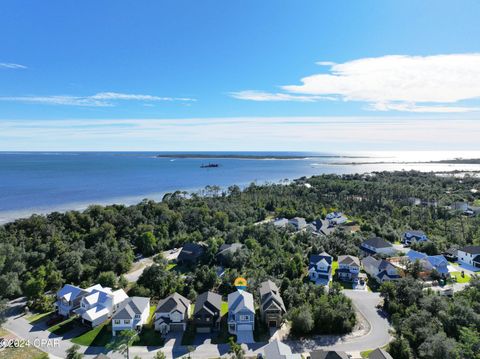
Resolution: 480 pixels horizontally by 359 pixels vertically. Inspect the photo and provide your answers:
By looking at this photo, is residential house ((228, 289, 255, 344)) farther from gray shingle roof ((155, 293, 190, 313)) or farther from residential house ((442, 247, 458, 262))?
residential house ((442, 247, 458, 262))

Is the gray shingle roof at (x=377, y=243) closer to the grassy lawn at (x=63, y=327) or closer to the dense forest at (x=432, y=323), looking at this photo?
the dense forest at (x=432, y=323)

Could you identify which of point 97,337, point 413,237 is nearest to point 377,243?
point 413,237

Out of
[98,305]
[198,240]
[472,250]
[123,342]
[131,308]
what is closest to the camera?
[123,342]

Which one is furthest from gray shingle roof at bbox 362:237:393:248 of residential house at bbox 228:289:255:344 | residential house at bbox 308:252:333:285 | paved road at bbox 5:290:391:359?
residential house at bbox 228:289:255:344

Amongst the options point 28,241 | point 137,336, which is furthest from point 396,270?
point 28,241

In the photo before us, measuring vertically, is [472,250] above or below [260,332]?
above

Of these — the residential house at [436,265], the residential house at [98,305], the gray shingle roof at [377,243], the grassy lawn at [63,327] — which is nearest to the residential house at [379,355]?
the residential house at [436,265]

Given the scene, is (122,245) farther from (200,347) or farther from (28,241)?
(200,347)

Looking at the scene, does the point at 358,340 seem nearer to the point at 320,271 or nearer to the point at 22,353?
the point at 320,271
